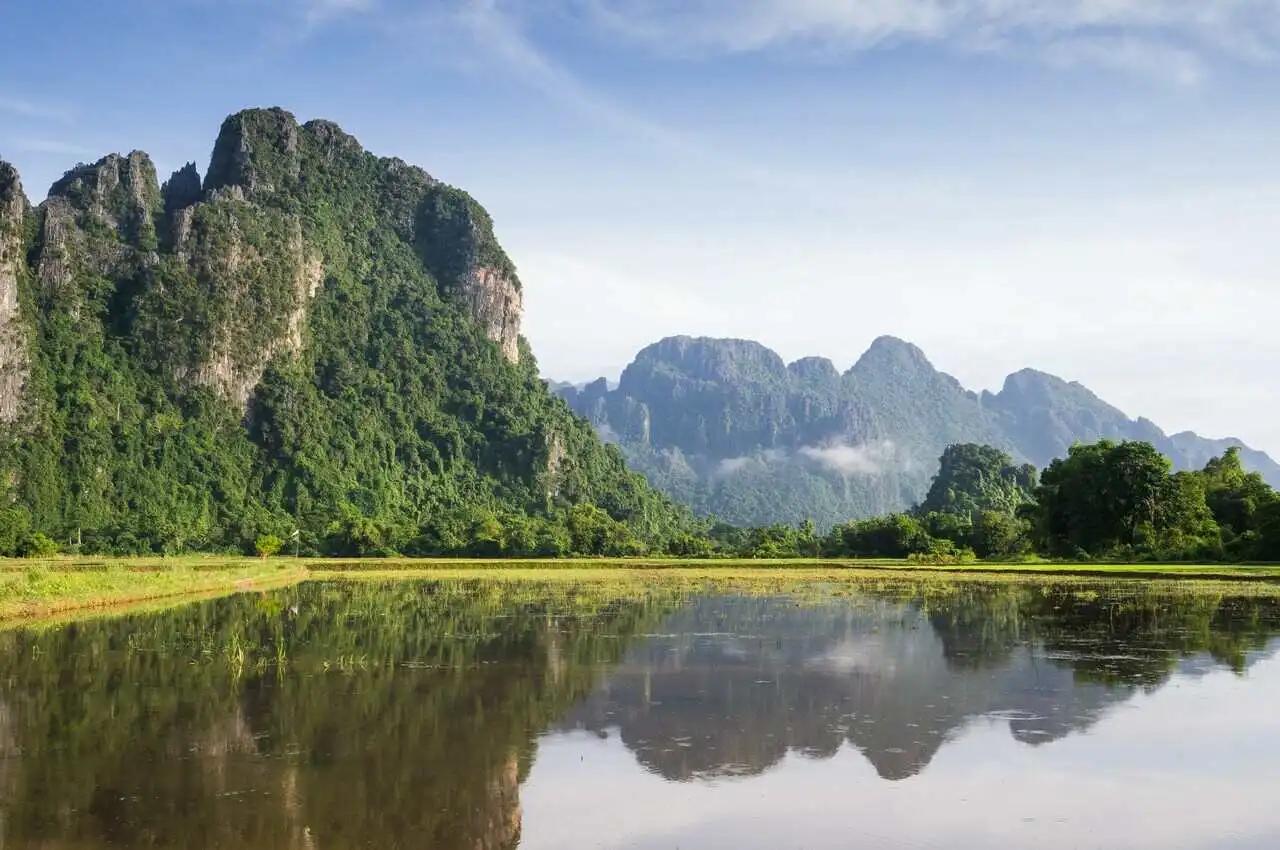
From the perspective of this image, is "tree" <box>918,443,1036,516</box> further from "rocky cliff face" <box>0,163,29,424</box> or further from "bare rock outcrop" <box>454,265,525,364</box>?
"rocky cliff face" <box>0,163,29,424</box>

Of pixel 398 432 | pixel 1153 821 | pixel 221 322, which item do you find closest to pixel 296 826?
pixel 1153 821

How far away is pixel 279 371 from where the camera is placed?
124750mm

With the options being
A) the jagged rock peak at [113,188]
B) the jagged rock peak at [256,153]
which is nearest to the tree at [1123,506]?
the jagged rock peak at [113,188]

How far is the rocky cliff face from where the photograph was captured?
3979 inches

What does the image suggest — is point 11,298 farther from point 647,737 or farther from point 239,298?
point 647,737

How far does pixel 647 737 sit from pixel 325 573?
4801cm

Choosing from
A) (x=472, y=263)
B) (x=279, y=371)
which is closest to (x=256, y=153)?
(x=472, y=263)

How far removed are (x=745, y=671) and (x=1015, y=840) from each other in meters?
9.44

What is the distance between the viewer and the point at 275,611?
32469 mm

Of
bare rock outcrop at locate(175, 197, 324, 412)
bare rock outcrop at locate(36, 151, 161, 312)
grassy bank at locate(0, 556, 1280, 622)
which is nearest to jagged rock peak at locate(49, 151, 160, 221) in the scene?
bare rock outcrop at locate(36, 151, 161, 312)

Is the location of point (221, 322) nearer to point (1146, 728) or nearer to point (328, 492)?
point (328, 492)

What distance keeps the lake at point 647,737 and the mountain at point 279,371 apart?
192 ft

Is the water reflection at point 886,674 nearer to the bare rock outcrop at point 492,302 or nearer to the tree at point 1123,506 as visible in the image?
the tree at point 1123,506

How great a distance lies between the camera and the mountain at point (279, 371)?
99125 mm
